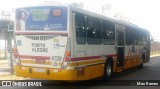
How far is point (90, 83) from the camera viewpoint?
13750 mm

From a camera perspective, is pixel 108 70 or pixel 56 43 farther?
pixel 108 70

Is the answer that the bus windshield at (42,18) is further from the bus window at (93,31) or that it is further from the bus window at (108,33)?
the bus window at (108,33)

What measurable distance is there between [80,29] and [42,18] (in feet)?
4.94

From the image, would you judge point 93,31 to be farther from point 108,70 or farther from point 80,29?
point 108,70

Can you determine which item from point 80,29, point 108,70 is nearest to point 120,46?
point 108,70

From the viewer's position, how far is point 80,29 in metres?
11.8

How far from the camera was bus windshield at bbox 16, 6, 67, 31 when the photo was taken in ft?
36.7

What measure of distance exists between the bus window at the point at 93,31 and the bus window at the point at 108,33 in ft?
1.89

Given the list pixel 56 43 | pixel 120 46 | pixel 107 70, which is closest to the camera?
pixel 56 43

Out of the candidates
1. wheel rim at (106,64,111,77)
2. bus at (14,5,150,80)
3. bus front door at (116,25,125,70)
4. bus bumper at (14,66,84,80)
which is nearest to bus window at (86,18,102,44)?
bus at (14,5,150,80)

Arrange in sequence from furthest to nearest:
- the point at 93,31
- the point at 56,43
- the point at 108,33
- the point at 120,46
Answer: the point at 120,46 → the point at 108,33 → the point at 93,31 → the point at 56,43

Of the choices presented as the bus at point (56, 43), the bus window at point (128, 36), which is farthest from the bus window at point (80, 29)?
the bus window at point (128, 36)

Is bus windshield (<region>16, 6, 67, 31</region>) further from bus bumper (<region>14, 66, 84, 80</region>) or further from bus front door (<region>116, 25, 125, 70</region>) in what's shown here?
bus front door (<region>116, 25, 125, 70</region>)

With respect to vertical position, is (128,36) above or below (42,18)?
below
